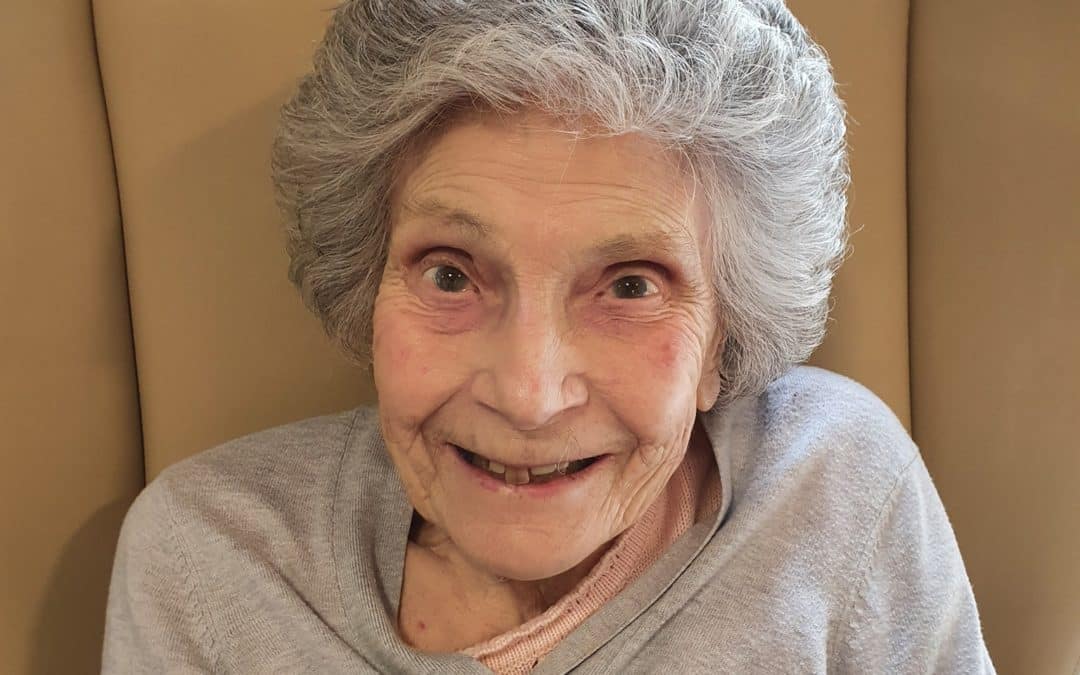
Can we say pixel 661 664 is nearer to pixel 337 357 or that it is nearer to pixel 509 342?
pixel 509 342

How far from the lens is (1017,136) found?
1.23 meters

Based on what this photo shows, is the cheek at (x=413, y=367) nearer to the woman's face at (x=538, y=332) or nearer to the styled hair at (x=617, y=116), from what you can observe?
the woman's face at (x=538, y=332)

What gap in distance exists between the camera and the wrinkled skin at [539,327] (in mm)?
880

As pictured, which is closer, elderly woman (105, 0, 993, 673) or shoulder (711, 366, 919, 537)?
elderly woman (105, 0, 993, 673)

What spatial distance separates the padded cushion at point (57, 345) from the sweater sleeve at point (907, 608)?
100 cm

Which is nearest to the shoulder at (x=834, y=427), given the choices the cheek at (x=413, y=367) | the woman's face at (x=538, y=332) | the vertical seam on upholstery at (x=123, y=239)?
the woman's face at (x=538, y=332)

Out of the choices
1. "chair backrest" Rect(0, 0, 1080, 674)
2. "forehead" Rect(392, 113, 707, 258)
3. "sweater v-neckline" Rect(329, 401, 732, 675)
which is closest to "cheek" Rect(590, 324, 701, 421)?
"forehead" Rect(392, 113, 707, 258)

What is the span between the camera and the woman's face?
88 centimetres

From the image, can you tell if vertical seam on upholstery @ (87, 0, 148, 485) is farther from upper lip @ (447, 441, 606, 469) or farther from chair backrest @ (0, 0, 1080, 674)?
upper lip @ (447, 441, 606, 469)

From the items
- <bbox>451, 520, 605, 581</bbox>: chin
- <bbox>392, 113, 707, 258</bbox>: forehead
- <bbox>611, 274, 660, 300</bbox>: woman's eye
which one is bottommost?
<bbox>451, 520, 605, 581</bbox>: chin

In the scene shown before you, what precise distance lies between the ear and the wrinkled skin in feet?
0.12

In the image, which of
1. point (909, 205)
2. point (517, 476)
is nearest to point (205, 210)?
point (517, 476)

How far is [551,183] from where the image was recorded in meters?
0.87

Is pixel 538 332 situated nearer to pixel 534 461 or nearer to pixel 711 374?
pixel 534 461
